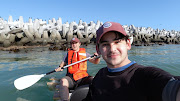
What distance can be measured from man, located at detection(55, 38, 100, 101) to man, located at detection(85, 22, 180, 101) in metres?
1.73

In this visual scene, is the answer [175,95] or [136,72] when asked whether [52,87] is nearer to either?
[136,72]

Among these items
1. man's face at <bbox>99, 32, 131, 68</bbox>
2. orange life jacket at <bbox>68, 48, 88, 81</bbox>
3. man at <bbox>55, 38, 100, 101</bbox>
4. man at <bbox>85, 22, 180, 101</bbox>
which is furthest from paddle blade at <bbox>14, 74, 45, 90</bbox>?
man's face at <bbox>99, 32, 131, 68</bbox>

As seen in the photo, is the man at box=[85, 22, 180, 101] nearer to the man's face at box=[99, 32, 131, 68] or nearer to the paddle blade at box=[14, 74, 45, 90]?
the man's face at box=[99, 32, 131, 68]

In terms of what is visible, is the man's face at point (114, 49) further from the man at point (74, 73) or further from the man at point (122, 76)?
the man at point (74, 73)

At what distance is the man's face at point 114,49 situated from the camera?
1.26 metres

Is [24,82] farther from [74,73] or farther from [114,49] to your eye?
[114,49]

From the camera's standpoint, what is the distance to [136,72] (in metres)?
1.13

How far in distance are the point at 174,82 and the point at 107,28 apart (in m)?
0.71

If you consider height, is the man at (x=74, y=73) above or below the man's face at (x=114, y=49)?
below

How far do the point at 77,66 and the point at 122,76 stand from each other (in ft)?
8.36

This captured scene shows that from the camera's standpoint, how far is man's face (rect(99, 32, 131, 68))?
126 cm

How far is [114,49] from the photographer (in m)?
1.26

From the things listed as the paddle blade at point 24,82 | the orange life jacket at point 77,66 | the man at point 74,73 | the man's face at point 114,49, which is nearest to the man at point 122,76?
the man's face at point 114,49

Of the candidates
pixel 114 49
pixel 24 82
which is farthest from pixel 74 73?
pixel 114 49
